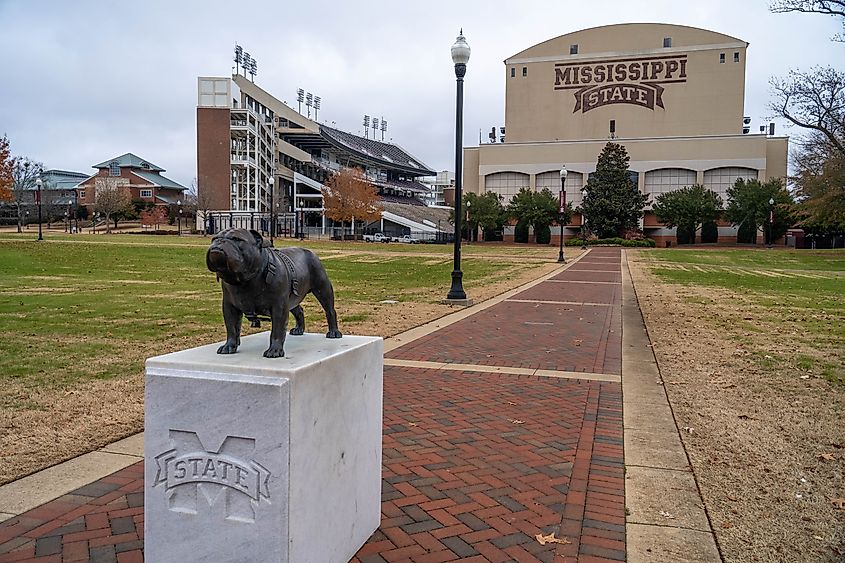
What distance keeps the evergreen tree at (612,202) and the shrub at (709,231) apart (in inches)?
292

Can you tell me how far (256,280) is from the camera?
→ 3.39m

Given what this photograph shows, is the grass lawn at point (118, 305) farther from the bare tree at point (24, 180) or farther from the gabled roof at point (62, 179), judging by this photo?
the gabled roof at point (62, 179)

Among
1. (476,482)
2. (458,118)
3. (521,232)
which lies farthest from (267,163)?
(476,482)

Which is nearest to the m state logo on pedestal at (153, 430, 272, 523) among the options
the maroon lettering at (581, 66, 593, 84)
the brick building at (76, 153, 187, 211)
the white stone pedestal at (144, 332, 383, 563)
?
the white stone pedestal at (144, 332, 383, 563)

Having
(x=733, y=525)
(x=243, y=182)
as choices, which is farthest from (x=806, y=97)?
(x=243, y=182)

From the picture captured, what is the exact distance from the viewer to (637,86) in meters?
77.9

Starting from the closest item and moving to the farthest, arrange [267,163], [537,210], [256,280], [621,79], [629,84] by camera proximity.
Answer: [256,280] → [537,210] → [629,84] → [621,79] → [267,163]

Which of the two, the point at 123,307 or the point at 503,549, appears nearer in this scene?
the point at 503,549

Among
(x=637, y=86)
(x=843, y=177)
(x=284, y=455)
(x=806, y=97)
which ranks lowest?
(x=284, y=455)

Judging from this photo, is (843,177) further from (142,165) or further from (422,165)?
(422,165)

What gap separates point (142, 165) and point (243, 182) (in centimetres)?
2838

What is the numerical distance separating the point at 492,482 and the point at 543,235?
68.0m

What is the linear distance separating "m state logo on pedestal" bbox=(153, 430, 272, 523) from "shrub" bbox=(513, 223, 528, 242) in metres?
69.3

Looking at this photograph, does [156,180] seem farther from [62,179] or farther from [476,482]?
[476,482]
